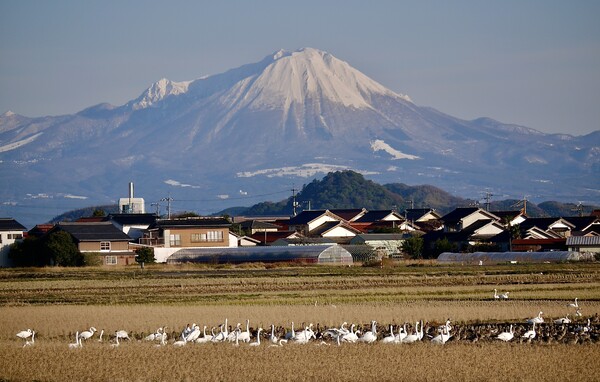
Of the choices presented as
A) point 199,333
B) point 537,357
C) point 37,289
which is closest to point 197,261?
point 37,289

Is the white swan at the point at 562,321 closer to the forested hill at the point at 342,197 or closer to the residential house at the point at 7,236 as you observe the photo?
the residential house at the point at 7,236

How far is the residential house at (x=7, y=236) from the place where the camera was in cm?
6162

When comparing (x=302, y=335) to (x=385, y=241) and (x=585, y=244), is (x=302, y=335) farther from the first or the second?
(x=385, y=241)

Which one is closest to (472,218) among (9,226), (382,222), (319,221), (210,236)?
(319,221)

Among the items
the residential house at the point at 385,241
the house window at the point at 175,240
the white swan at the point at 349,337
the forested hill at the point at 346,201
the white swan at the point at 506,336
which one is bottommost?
the white swan at the point at 506,336

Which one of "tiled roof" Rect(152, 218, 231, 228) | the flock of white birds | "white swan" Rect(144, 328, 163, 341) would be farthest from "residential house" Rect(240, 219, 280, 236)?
"white swan" Rect(144, 328, 163, 341)

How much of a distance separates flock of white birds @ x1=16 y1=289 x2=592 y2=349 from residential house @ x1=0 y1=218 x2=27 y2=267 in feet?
127

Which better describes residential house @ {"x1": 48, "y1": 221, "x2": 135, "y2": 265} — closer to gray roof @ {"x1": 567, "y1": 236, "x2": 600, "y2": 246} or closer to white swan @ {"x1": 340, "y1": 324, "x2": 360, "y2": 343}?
gray roof @ {"x1": 567, "y1": 236, "x2": 600, "y2": 246}

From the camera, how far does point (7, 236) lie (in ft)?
211

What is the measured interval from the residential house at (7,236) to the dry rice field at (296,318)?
15084 millimetres

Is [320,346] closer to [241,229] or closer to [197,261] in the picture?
[197,261]

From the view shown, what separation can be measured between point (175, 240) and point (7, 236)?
9.51m

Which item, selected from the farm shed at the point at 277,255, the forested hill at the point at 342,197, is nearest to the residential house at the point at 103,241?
the farm shed at the point at 277,255

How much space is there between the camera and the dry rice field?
749 inches
